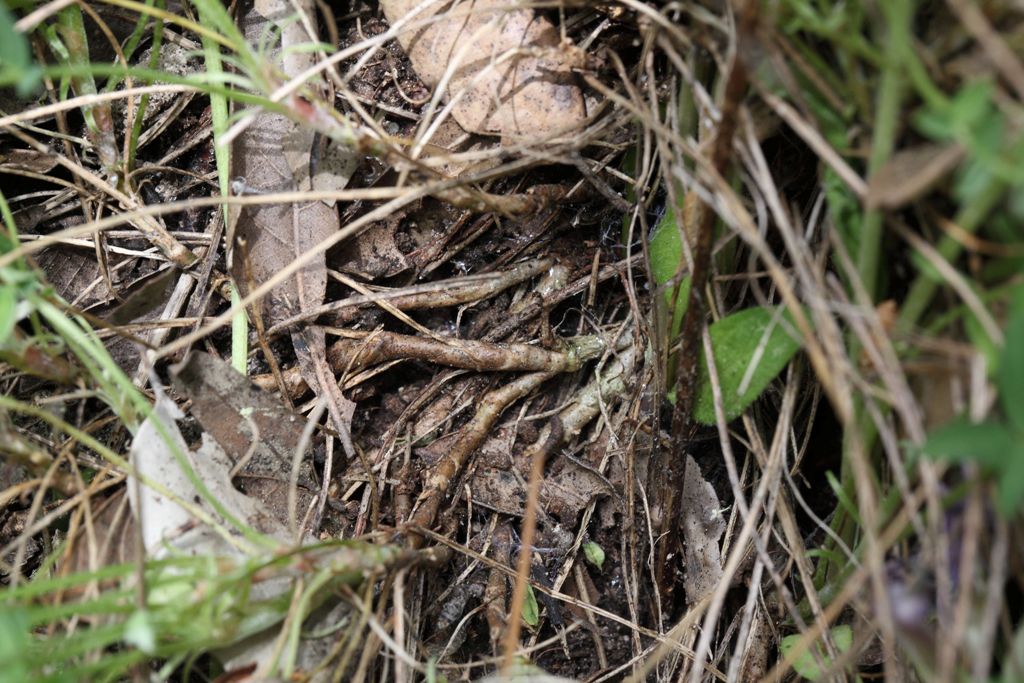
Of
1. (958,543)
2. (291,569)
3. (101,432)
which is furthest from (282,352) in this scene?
(958,543)

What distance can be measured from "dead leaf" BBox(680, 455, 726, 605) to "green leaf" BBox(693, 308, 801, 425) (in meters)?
0.28

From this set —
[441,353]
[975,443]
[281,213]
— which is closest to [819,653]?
[975,443]

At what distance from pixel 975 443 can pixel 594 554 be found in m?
0.80

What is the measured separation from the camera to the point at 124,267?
141cm

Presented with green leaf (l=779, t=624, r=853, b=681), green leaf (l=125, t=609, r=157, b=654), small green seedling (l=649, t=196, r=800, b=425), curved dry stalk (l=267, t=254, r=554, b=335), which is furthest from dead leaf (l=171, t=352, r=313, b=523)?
green leaf (l=779, t=624, r=853, b=681)

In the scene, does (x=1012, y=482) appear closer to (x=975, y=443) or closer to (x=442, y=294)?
(x=975, y=443)

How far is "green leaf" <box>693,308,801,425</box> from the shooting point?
1.03 m

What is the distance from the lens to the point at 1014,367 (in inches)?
27.0

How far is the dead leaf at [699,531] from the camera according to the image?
134 cm

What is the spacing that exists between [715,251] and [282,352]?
796 millimetres

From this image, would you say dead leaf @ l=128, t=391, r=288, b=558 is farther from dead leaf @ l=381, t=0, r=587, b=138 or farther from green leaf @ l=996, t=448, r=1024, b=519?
green leaf @ l=996, t=448, r=1024, b=519

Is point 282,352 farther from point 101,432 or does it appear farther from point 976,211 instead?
point 976,211

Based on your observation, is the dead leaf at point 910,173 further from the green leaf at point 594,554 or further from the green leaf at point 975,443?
the green leaf at point 594,554

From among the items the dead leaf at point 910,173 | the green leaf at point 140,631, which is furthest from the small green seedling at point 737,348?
the green leaf at point 140,631
